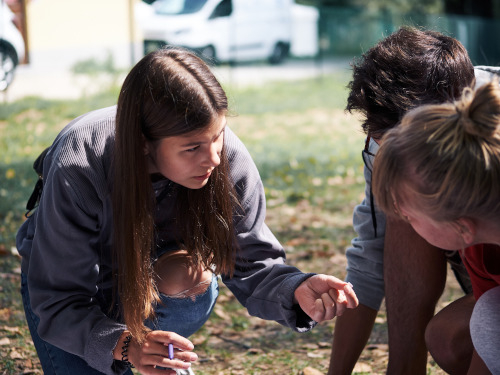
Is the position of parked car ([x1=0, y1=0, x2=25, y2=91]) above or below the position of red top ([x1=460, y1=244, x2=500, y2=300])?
below

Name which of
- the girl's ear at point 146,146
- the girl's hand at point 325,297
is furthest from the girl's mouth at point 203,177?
the girl's hand at point 325,297

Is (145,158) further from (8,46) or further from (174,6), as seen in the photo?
(174,6)

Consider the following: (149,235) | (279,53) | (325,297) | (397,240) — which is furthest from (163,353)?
(279,53)

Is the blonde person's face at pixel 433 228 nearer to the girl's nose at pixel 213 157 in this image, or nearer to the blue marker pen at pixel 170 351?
the girl's nose at pixel 213 157

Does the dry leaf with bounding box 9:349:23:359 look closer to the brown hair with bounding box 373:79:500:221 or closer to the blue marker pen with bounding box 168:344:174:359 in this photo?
the blue marker pen with bounding box 168:344:174:359

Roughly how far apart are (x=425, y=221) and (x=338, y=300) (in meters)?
0.38

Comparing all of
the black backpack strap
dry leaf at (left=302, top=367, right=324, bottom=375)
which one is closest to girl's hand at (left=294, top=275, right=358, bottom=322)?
dry leaf at (left=302, top=367, right=324, bottom=375)

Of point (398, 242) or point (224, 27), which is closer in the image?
point (398, 242)

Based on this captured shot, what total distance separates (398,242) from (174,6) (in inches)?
317

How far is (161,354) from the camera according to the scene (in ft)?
6.08

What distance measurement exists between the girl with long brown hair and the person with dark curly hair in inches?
13.6

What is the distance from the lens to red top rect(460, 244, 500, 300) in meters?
1.92

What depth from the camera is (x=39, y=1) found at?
9.45m

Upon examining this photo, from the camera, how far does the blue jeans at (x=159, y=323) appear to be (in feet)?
7.10
